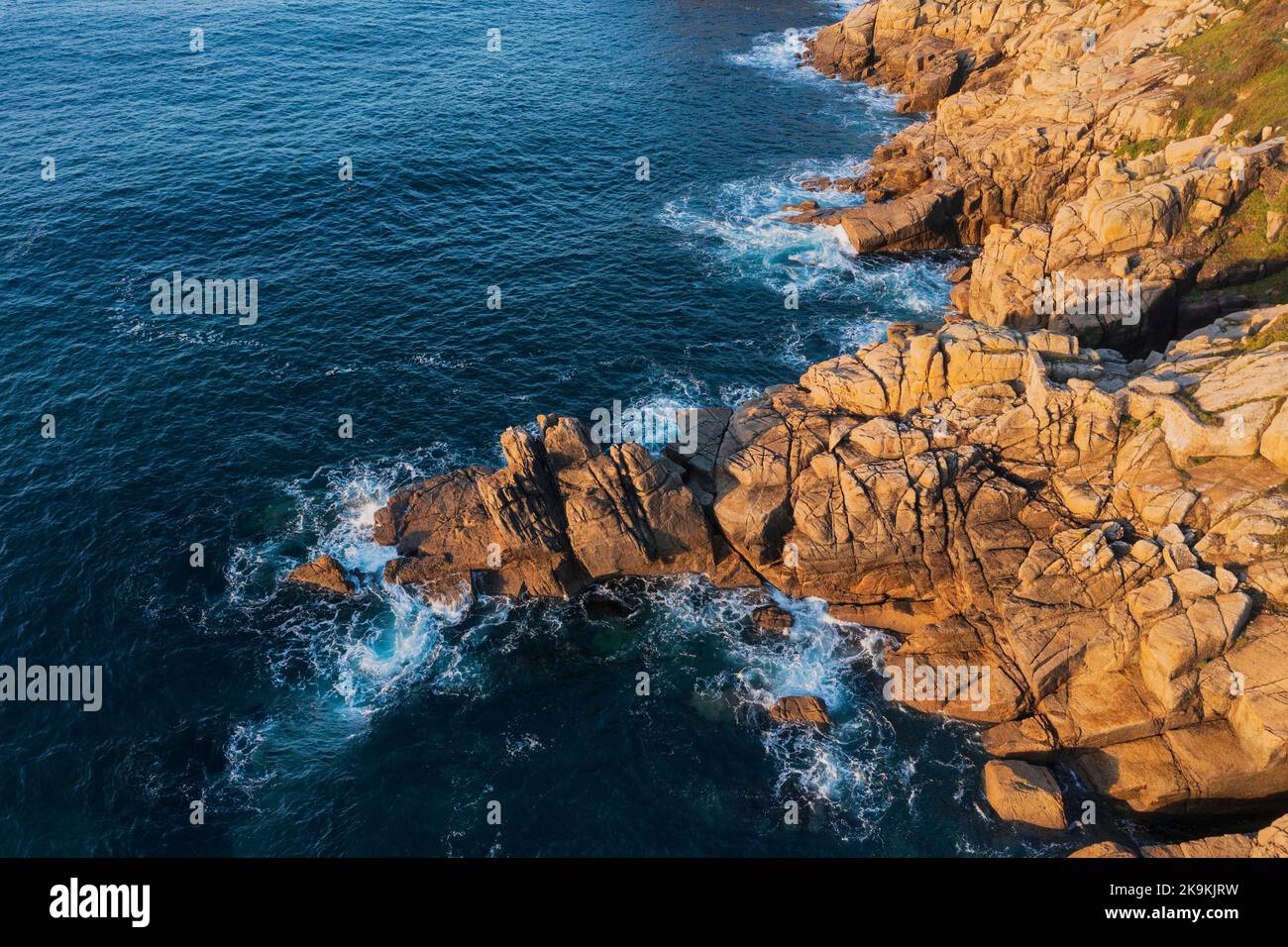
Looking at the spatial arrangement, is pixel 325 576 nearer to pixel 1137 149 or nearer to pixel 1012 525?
pixel 1012 525

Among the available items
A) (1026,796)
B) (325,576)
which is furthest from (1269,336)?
(325,576)

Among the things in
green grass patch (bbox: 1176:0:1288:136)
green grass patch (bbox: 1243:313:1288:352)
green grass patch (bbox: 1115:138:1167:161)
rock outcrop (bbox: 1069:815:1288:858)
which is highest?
green grass patch (bbox: 1176:0:1288:136)

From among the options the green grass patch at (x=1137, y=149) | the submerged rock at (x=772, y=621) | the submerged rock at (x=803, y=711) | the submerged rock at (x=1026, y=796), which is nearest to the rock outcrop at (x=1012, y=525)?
the submerged rock at (x=1026, y=796)

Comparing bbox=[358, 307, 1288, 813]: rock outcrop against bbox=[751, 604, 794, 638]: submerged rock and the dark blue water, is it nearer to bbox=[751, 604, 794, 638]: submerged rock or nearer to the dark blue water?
bbox=[751, 604, 794, 638]: submerged rock

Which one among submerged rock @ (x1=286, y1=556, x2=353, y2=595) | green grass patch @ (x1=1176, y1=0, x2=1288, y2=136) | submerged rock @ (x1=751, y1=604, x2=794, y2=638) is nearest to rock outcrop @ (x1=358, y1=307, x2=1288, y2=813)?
submerged rock @ (x1=751, y1=604, x2=794, y2=638)

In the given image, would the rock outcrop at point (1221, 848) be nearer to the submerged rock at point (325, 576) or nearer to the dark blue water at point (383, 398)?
the dark blue water at point (383, 398)
